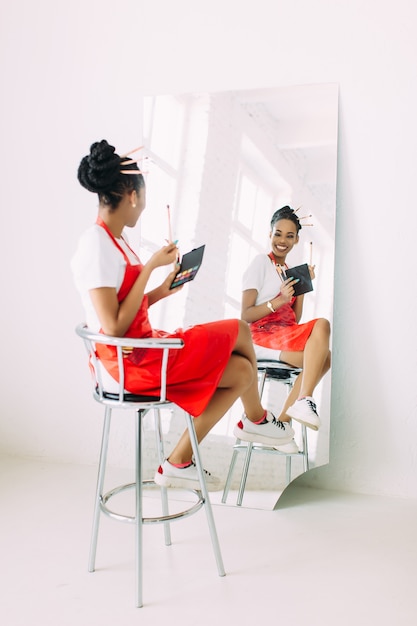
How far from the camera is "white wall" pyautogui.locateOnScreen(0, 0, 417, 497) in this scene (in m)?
2.99

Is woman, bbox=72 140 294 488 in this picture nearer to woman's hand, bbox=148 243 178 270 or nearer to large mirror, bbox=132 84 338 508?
woman's hand, bbox=148 243 178 270

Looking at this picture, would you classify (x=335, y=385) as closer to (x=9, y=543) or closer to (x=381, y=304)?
(x=381, y=304)

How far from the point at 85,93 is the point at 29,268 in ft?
3.06

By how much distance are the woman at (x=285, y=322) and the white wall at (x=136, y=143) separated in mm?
173

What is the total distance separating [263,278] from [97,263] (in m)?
1.11

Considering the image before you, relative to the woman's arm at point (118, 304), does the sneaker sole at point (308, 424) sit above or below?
below

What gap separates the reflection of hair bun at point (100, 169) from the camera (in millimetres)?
2168

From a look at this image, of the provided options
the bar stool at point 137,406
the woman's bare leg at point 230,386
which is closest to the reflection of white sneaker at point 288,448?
the woman's bare leg at point 230,386

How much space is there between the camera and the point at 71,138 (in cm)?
345

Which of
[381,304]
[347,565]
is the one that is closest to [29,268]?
[381,304]

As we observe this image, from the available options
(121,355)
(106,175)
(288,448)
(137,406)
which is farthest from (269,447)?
(106,175)

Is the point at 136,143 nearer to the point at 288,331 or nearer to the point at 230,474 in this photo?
the point at 288,331

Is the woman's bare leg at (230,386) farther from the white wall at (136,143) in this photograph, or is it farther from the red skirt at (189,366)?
the white wall at (136,143)

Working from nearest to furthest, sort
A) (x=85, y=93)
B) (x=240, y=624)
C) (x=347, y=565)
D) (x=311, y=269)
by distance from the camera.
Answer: (x=240, y=624), (x=347, y=565), (x=311, y=269), (x=85, y=93)
